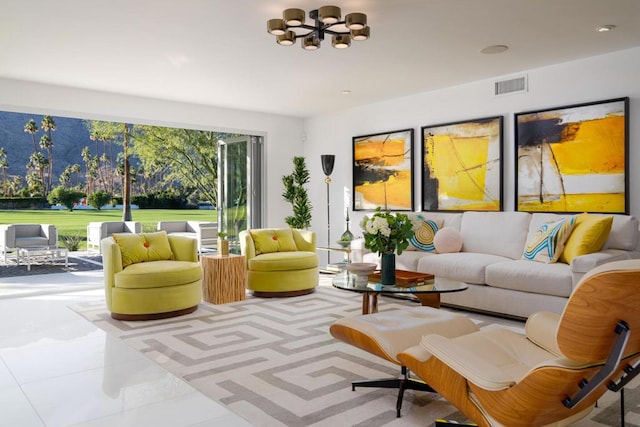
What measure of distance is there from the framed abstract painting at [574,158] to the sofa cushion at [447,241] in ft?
2.44

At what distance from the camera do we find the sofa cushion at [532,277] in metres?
4.05

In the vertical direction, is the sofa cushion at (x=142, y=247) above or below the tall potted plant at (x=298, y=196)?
below

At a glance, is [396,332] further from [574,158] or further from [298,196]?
[298,196]

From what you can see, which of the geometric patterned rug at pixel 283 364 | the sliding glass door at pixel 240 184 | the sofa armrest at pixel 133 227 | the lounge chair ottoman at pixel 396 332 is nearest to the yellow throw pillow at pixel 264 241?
the geometric patterned rug at pixel 283 364

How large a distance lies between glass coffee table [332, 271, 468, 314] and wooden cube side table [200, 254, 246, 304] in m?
1.59

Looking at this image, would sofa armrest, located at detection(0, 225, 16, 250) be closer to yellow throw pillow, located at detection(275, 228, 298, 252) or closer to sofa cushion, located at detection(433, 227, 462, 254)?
yellow throw pillow, located at detection(275, 228, 298, 252)

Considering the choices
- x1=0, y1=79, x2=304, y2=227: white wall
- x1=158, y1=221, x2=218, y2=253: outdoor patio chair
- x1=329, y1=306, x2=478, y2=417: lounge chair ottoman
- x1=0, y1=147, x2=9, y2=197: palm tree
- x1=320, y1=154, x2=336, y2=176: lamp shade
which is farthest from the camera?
x1=0, y1=147, x2=9, y2=197: palm tree

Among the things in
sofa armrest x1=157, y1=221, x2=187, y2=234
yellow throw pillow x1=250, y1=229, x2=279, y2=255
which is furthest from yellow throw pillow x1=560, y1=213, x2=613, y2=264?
sofa armrest x1=157, y1=221, x2=187, y2=234

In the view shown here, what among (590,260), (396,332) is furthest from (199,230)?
(396,332)

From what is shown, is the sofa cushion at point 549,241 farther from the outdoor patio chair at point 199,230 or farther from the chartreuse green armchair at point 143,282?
the outdoor patio chair at point 199,230

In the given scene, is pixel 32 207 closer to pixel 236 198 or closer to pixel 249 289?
pixel 236 198

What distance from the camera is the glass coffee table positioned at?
11.4ft

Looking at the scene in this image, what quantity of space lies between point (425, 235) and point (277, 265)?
5.64ft

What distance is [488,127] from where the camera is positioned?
571 cm
